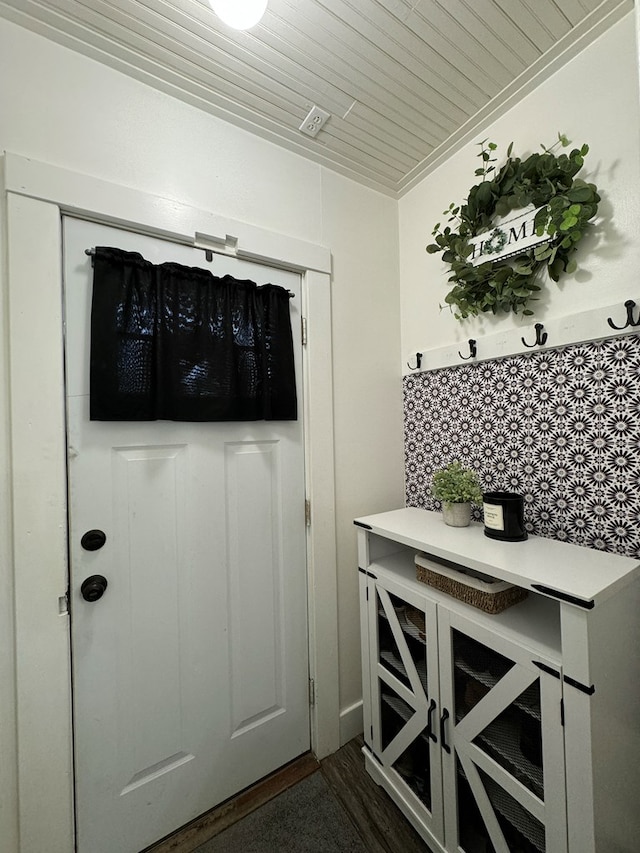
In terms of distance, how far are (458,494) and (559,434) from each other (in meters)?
0.41

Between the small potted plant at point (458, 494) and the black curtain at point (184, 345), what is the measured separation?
68 centimetres

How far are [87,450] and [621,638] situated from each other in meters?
1.61

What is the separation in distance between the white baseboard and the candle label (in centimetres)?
112

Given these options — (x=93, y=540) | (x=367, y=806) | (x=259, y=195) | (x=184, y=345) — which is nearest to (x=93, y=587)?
(x=93, y=540)

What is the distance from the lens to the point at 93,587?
1061mm

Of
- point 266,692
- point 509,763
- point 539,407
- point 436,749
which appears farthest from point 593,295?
point 266,692

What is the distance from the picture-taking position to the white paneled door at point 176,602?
106cm

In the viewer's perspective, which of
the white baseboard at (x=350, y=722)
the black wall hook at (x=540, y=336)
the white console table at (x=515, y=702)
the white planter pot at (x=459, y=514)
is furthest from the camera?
the white baseboard at (x=350, y=722)

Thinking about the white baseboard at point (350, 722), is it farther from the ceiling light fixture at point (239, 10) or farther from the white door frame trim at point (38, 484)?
the ceiling light fixture at point (239, 10)

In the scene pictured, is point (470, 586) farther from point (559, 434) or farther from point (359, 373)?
point (359, 373)

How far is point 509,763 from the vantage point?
3.06 ft

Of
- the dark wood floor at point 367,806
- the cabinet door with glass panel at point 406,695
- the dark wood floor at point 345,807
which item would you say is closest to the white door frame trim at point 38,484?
the dark wood floor at point 345,807

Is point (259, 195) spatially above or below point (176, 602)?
above

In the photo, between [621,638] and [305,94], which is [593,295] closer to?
[621,638]
